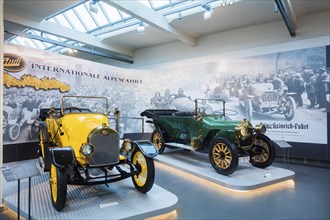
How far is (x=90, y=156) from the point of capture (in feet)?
11.0

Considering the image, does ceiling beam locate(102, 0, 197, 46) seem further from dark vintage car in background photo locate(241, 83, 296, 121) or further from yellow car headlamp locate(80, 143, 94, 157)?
yellow car headlamp locate(80, 143, 94, 157)

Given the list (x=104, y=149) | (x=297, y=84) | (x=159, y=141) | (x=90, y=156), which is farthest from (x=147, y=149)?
(x=297, y=84)

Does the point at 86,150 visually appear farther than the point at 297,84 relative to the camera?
No

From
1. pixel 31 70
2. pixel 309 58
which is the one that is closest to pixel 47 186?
pixel 31 70

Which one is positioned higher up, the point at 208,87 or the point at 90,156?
the point at 208,87

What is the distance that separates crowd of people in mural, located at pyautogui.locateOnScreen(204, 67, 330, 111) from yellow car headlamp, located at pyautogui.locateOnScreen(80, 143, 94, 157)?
594cm

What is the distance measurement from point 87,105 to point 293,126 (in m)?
6.38

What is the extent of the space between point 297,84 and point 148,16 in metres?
4.82

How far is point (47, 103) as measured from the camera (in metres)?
6.62

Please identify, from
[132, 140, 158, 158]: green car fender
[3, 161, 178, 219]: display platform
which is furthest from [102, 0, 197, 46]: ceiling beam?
[3, 161, 178, 219]: display platform

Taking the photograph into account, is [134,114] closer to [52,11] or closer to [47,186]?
[52,11]

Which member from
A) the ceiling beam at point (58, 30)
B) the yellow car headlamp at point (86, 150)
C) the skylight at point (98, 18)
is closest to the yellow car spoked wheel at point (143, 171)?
the yellow car headlamp at point (86, 150)

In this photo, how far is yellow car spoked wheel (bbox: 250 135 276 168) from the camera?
17.5 ft

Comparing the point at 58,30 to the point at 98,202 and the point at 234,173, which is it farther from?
the point at 234,173
